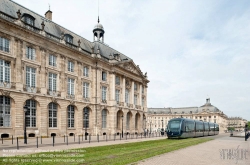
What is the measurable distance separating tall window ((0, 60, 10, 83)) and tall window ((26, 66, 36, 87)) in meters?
2.72

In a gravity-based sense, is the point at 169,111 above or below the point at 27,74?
below

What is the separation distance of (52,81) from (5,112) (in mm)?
8718

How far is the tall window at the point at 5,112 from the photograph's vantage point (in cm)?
2749

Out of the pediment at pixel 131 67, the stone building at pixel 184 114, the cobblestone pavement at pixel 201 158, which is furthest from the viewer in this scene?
the stone building at pixel 184 114

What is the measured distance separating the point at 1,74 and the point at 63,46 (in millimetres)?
11419

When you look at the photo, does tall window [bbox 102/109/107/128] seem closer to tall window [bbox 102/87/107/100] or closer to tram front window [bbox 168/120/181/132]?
tall window [bbox 102/87/107/100]

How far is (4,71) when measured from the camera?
92.3ft

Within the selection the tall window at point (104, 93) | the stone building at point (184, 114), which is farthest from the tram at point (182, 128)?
the stone building at point (184, 114)

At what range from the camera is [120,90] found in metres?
51.0

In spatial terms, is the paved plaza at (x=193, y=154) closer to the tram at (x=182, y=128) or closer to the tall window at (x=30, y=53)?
the tram at (x=182, y=128)

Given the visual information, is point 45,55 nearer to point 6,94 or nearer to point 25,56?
point 25,56

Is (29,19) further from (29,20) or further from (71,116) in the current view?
(71,116)

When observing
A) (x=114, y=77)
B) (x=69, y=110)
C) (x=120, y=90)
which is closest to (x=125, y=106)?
(x=120, y=90)

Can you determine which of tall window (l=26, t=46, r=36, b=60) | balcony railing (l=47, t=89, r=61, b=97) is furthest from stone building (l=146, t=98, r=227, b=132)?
tall window (l=26, t=46, r=36, b=60)
